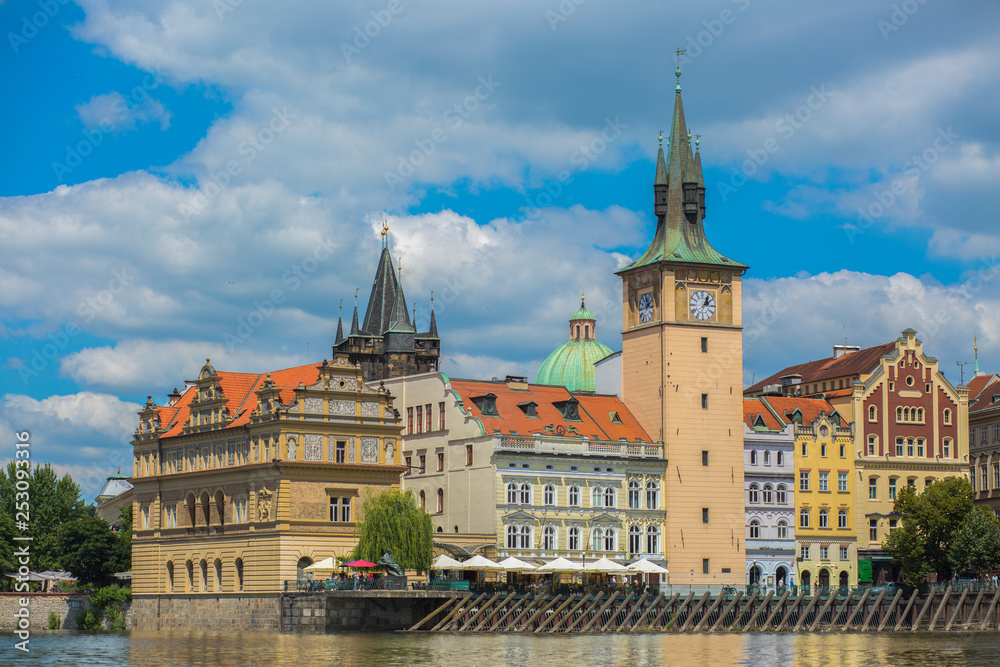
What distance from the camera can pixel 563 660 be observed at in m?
76.1

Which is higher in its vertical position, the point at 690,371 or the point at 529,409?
the point at 690,371

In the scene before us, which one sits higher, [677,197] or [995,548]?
[677,197]

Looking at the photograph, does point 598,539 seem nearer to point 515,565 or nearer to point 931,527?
point 515,565

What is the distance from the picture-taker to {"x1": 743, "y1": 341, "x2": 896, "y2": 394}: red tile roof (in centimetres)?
12988

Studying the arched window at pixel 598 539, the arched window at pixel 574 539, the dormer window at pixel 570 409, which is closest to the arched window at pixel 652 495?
the arched window at pixel 598 539

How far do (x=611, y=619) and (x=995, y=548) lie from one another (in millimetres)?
28074

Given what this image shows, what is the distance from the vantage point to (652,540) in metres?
118

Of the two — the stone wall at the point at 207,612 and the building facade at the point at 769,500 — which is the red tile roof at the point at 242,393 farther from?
the building facade at the point at 769,500

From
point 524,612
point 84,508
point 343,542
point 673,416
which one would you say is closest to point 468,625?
point 524,612

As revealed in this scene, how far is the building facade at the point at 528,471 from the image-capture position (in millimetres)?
111938

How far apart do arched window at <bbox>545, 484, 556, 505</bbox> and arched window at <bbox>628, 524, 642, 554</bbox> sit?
6525 mm

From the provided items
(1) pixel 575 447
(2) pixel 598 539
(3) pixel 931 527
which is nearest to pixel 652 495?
(2) pixel 598 539

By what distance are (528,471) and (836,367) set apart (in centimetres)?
3221

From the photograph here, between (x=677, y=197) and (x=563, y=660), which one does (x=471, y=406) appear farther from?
(x=563, y=660)
